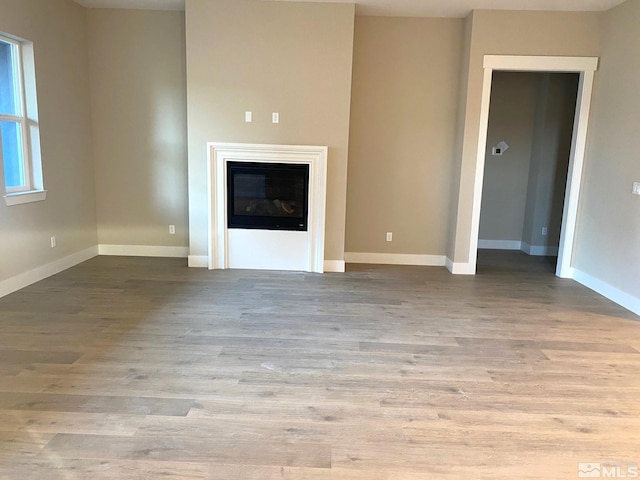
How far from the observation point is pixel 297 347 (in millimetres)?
3039

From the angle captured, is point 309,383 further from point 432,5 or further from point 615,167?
point 432,5

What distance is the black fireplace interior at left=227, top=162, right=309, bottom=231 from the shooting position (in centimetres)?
490

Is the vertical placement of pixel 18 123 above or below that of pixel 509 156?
above

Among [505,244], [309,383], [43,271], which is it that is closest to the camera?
[309,383]

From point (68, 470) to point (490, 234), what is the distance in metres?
6.05

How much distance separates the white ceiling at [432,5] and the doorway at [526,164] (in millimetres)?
1584

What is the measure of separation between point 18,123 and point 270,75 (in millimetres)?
2498

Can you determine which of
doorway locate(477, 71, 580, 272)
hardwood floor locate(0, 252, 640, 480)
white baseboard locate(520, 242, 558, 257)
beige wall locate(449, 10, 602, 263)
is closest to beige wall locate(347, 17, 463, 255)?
beige wall locate(449, 10, 602, 263)

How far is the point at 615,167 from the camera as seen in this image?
172 inches

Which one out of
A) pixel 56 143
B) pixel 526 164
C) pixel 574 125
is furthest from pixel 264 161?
pixel 526 164

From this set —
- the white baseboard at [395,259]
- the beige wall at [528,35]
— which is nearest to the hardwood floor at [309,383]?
the white baseboard at [395,259]

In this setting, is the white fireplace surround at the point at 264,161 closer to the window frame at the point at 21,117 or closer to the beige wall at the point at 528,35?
the window frame at the point at 21,117

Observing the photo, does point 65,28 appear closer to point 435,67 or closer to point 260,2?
point 260,2

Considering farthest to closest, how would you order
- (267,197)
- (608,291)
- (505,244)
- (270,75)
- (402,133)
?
(505,244), (402,133), (267,197), (270,75), (608,291)
